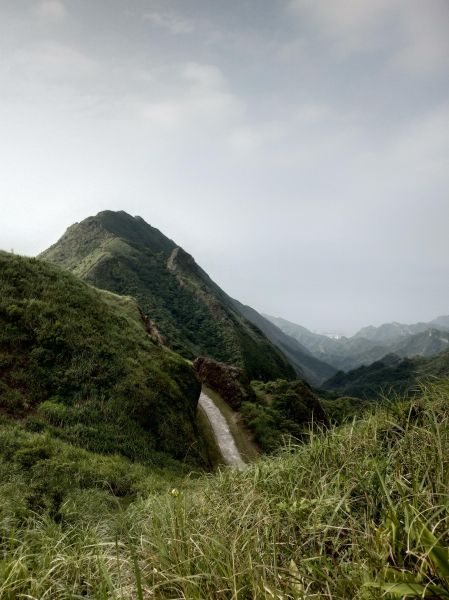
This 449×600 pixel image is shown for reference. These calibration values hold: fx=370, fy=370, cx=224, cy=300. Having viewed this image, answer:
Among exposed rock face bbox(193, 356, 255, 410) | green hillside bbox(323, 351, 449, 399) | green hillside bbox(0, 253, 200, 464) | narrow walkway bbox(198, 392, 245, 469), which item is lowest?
green hillside bbox(323, 351, 449, 399)

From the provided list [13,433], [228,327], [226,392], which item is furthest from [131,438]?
[228,327]

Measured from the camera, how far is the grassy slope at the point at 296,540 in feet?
8.12

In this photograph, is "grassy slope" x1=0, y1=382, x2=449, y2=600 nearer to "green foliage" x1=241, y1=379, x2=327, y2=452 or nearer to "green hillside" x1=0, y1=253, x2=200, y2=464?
"green hillside" x1=0, y1=253, x2=200, y2=464

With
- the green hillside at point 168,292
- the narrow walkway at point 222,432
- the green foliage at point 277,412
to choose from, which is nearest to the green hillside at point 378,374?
the green hillside at point 168,292

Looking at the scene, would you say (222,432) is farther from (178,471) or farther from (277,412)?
(178,471)

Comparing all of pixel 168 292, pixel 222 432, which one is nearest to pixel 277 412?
pixel 222 432

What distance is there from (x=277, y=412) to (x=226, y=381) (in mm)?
4925

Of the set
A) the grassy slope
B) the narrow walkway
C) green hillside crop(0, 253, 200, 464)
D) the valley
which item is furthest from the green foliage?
the grassy slope

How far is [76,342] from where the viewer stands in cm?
1759

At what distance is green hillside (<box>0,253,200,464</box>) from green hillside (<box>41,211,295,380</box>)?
25.8 m

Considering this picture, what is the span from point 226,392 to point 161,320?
32.3 m

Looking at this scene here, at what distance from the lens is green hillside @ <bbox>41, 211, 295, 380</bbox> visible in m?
63.7

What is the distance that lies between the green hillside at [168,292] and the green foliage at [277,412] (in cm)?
1349

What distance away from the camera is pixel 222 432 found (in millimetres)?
24547
